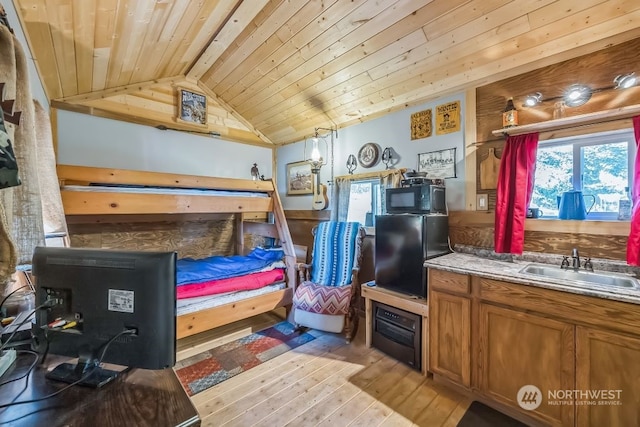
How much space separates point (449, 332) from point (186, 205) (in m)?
2.37

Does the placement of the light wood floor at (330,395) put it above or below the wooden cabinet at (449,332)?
below

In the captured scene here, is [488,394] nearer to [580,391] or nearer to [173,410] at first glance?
[580,391]

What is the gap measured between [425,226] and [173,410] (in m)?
2.00

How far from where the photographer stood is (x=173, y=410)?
763 mm

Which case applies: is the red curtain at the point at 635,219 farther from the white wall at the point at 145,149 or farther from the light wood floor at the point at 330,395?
the white wall at the point at 145,149

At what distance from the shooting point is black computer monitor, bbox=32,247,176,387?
0.84 m

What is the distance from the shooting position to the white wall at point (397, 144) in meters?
2.59

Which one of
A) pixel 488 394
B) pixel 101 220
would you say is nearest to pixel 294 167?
pixel 101 220

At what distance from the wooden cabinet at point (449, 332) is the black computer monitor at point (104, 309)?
1839 mm

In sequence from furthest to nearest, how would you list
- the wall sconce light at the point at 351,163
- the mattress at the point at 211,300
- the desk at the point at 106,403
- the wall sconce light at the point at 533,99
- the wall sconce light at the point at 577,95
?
1. the wall sconce light at the point at 351,163
2. the mattress at the point at 211,300
3. the wall sconce light at the point at 533,99
4. the wall sconce light at the point at 577,95
5. the desk at the point at 106,403

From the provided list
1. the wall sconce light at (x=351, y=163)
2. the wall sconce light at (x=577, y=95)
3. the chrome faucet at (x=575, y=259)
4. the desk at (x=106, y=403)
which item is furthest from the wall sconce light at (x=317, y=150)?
the desk at (x=106, y=403)

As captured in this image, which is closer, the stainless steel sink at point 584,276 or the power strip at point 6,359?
the power strip at point 6,359

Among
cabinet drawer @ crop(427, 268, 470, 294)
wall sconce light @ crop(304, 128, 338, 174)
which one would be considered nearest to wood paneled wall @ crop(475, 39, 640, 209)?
cabinet drawer @ crop(427, 268, 470, 294)

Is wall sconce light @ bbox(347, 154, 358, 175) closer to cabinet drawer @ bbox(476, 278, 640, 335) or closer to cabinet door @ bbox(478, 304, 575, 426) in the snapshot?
cabinet drawer @ bbox(476, 278, 640, 335)
